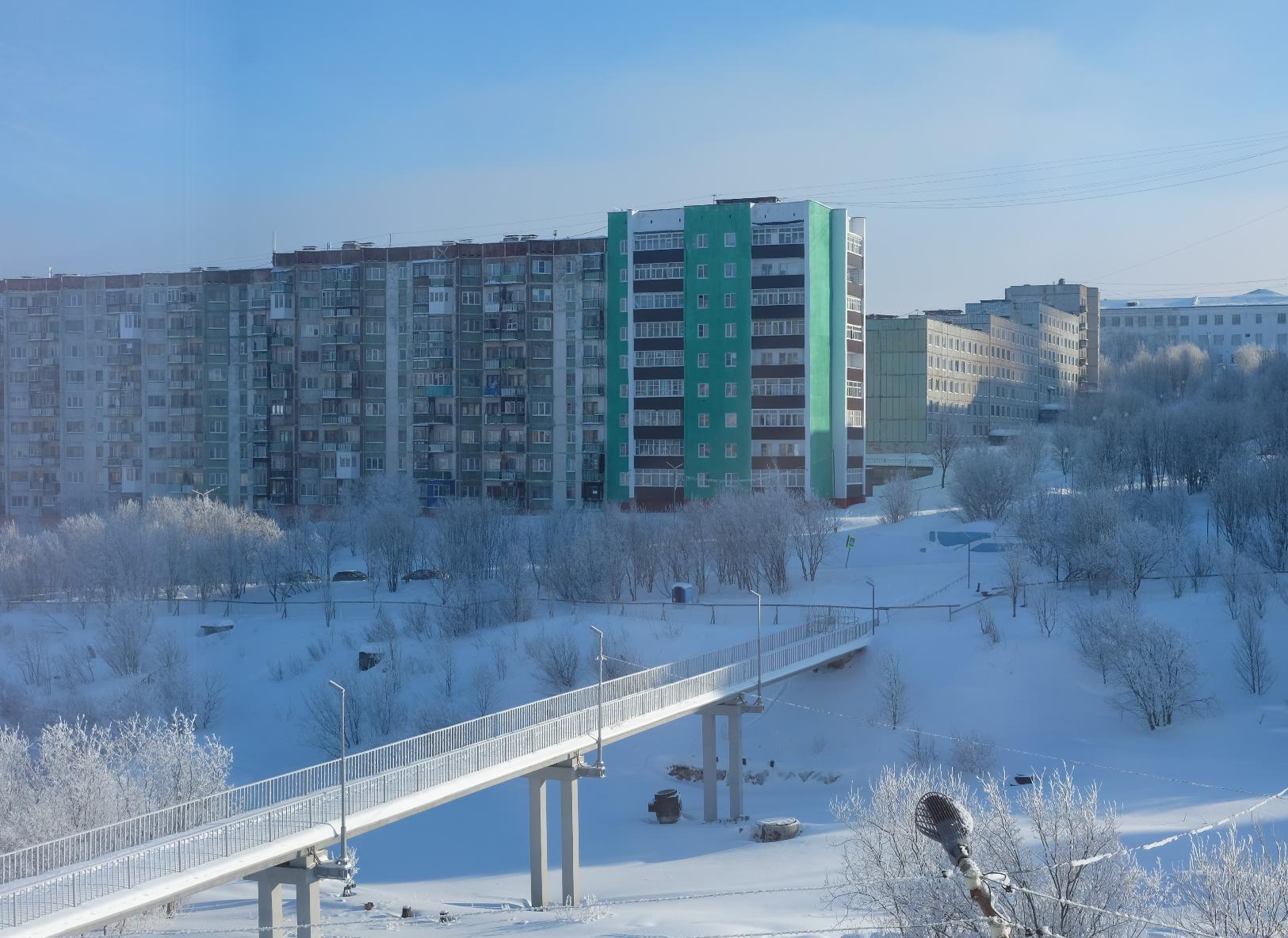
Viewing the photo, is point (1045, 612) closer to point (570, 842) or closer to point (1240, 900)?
point (570, 842)

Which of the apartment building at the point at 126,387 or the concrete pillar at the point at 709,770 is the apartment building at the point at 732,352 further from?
the concrete pillar at the point at 709,770

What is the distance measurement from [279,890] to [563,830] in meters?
7.56

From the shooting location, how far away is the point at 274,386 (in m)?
68.1

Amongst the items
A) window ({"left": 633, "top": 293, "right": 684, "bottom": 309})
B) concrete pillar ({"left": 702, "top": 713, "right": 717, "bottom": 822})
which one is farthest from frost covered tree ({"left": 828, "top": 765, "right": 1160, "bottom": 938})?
window ({"left": 633, "top": 293, "right": 684, "bottom": 309})

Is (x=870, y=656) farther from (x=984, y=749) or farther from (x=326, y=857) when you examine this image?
(x=326, y=857)

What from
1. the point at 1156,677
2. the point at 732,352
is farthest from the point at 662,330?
the point at 1156,677

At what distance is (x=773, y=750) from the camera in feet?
125

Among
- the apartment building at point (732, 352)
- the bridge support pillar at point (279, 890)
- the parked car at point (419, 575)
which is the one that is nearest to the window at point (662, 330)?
the apartment building at point (732, 352)

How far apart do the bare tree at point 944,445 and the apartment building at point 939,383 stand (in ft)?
1.44

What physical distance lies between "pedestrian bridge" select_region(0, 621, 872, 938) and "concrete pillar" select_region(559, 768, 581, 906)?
1.0 inches

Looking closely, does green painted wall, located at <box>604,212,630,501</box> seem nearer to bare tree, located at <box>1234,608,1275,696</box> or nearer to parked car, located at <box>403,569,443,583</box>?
parked car, located at <box>403,569,443,583</box>

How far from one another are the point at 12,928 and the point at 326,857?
5513 mm

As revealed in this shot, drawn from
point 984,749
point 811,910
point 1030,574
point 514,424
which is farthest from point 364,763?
point 514,424

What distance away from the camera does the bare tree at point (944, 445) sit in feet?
236
